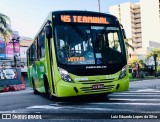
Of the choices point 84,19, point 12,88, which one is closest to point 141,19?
point 12,88

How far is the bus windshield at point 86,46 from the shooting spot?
10.5m

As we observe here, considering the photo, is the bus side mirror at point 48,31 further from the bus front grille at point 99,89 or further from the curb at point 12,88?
the curb at point 12,88

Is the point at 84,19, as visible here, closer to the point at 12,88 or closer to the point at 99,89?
the point at 99,89

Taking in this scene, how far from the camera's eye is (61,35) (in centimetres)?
1063

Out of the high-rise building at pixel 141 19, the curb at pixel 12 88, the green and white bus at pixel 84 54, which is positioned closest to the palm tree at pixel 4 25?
the curb at pixel 12 88

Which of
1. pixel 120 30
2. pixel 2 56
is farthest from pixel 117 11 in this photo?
pixel 120 30

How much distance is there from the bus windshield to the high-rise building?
107402 millimetres

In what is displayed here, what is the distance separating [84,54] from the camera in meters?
10.5

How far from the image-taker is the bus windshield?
10.5 meters

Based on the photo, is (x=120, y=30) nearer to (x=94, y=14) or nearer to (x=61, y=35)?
(x=94, y=14)

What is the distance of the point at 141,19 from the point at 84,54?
126 metres

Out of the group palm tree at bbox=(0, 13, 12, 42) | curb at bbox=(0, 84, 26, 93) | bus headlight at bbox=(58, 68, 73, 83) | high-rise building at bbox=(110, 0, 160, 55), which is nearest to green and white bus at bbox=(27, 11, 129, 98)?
bus headlight at bbox=(58, 68, 73, 83)

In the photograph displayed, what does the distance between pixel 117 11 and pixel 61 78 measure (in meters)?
134

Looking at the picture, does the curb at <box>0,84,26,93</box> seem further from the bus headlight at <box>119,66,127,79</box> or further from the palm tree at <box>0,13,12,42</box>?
the bus headlight at <box>119,66,127,79</box>
